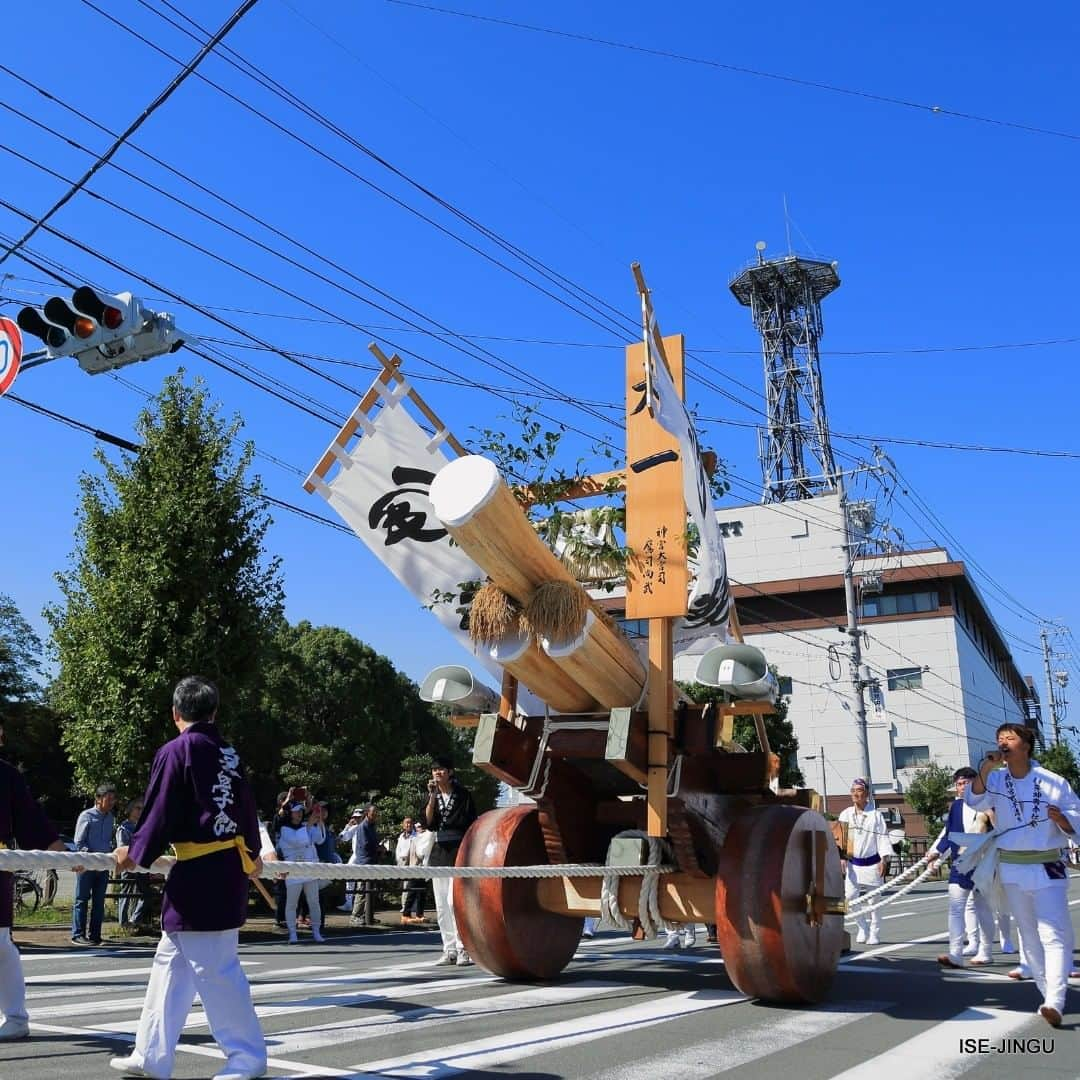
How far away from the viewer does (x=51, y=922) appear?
15.0m

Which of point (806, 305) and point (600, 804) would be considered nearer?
point (600, 804)

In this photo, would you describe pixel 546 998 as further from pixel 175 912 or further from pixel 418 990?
pixel 175 912

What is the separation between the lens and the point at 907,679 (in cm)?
5319

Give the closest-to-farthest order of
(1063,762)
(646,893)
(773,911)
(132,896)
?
(773,911)
(646,893)
(132,896)
(1063,762)

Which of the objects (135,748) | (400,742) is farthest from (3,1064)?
(400,742)

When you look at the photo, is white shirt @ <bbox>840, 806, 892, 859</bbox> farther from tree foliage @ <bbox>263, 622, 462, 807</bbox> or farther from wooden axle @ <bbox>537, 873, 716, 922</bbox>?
tree foliage @ <bbox>263, 622, 462, 807</bbox>

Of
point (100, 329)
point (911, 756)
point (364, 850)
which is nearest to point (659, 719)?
point (100, 329)

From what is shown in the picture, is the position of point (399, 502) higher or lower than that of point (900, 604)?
lower

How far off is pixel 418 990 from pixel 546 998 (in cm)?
106

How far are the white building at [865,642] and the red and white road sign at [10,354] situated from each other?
4521 centimetres

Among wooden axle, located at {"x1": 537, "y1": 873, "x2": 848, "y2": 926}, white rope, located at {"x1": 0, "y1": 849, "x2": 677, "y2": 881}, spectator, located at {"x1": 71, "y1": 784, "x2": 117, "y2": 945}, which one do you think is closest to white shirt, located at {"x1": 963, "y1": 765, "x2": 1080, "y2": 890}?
wooden axle, located at {"x1": 537, "y1": 873, "x2": 848, "y2": 926}

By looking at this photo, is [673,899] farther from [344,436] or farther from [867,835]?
[867,835]

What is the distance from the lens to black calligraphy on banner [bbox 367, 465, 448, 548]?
819 cm

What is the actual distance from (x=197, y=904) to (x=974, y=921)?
8136 mm
